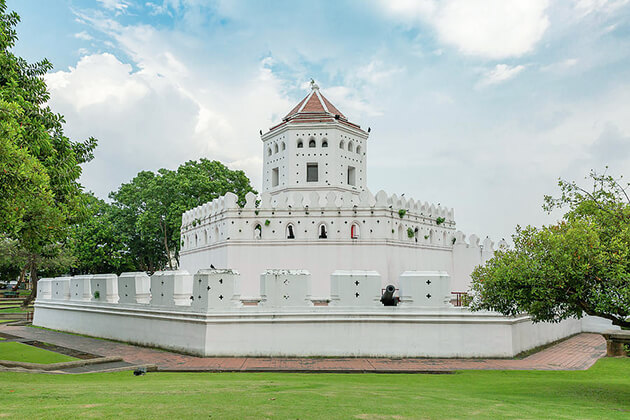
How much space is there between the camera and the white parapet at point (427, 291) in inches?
558

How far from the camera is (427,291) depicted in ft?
46.6

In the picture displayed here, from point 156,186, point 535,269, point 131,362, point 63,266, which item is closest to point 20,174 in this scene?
point 131,362

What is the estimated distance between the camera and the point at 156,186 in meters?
37.3

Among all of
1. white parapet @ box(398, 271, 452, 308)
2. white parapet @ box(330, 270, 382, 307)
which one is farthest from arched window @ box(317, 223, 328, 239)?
white parapet @ box(398, 271, 452, 308)

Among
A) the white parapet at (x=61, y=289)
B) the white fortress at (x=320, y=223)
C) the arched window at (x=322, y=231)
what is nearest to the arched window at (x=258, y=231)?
the white fortress at (x=320, y=223)

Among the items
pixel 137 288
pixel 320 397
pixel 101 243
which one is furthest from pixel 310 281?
pixel 101 243

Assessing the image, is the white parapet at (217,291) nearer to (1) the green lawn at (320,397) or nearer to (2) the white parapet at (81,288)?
(1) the green lawn at (320,397)

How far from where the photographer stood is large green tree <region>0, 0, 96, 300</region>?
9.51m

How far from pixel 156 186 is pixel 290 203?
15965mm

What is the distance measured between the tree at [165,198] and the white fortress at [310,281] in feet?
18.9

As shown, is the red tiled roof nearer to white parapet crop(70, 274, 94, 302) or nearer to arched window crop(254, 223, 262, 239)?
arched window crop(254, 223, 262, 239)

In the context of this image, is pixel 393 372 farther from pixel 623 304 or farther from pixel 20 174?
pixel 20 174

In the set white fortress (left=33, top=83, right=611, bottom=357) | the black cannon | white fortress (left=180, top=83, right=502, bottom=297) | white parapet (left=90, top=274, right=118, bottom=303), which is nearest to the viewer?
white fortress (left=33, top=83, right=611, bottom=357)

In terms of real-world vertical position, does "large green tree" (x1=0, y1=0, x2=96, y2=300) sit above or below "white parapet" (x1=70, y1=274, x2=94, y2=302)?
above
